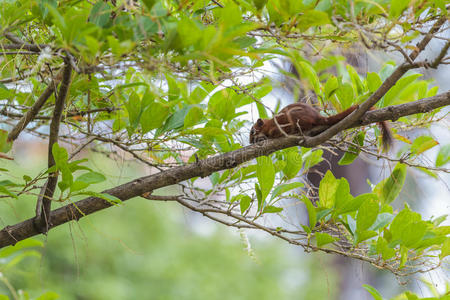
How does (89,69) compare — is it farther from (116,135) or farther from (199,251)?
(199,251)

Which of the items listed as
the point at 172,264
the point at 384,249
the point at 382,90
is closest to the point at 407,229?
the point at 384,249

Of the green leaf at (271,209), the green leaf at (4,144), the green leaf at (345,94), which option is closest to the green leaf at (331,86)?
the green leaf at (345,94)

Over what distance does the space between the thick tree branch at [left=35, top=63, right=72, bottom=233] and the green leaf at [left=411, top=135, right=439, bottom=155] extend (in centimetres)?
65

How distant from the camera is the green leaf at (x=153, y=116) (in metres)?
0.73

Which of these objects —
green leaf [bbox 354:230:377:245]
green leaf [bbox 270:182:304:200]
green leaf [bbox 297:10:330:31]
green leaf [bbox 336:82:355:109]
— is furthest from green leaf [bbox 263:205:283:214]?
green leaf [bbox 297:10:330:31]

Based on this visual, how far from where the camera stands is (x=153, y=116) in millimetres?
739

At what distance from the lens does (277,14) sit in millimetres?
602

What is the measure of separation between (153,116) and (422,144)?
0.53m

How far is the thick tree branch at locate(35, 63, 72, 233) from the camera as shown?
649 millimetres

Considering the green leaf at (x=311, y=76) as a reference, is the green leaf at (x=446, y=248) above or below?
below

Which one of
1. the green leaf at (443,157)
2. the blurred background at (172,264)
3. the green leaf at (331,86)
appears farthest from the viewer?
the blurred background at (172,264)

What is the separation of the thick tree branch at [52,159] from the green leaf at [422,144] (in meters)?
0.65

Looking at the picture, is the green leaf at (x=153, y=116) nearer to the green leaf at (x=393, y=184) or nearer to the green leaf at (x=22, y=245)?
the green leaf at (x=22, y=245)

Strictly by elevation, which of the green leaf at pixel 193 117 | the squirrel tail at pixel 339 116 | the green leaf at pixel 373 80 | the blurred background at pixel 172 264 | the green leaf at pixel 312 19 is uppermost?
the green leaf at pixel 373 80
